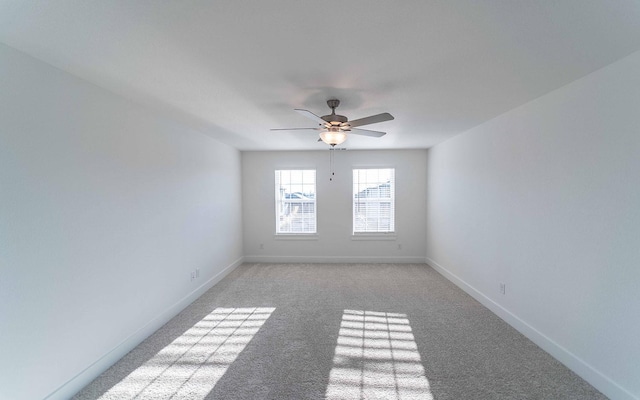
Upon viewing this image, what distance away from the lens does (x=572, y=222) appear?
91.5 inches

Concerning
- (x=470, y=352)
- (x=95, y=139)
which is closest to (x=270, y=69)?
(x=95, y=139)

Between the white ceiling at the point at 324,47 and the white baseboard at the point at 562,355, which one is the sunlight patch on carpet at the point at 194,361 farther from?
the white baseboard at the point at 562,355

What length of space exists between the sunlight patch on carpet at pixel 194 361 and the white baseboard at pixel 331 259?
8.25 feet

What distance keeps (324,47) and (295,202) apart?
437 centimetres

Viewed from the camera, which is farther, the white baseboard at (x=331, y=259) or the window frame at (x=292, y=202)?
the window frame at (x=292, y=202)

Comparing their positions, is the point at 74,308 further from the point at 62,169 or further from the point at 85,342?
the point at 62,169

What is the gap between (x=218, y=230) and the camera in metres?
4.70

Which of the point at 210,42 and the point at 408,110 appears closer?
the point at 210,42

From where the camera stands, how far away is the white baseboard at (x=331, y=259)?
226 inches

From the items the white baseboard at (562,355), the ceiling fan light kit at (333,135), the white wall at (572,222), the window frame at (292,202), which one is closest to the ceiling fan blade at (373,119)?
the ceiling fan light kit at (333,135)

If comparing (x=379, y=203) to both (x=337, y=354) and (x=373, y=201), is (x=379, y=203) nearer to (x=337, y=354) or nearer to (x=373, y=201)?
(x=373, y=201)

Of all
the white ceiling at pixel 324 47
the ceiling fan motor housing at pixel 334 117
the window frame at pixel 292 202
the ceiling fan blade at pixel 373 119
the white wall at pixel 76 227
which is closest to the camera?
the white ceiling at pixel 324 47

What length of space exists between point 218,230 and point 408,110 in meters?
3.49

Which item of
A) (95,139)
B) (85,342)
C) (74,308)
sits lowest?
(85,342)
